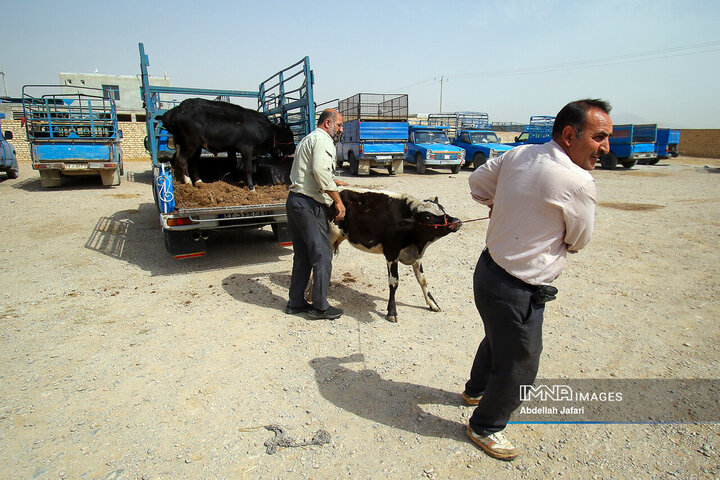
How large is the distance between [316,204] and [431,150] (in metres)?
14.6

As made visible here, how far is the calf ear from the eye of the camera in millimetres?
4007

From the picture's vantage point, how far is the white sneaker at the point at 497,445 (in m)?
2.34

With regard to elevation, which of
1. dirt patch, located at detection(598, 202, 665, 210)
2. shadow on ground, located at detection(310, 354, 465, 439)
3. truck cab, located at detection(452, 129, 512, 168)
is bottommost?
shadow on ground, located at detection(310, 354, 465, 439)

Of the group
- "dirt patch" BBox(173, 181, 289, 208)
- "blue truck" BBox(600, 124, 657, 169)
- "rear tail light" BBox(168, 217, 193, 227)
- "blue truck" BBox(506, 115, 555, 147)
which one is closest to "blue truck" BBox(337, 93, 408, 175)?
"blue truck" BBox(506, 115, 555, 147)


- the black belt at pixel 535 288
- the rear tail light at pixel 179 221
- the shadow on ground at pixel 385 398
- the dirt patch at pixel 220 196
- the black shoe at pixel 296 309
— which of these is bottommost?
the shadow on ground at pixel 385 398

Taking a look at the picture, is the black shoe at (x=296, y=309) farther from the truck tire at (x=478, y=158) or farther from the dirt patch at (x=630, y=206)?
the truck tire at (x=478, y=158)

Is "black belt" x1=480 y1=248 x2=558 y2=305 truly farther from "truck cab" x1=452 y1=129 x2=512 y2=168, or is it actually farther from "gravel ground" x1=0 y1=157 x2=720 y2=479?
"truck cab" x1=452 y1=129 x2=512 y2=168

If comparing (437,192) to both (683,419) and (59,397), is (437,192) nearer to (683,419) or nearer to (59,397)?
(683,419)

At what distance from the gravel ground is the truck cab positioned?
13.3 metres

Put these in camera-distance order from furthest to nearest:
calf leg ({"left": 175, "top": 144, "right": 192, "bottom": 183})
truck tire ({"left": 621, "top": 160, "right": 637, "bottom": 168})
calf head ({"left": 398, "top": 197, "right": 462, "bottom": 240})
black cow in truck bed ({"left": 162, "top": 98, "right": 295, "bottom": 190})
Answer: truck tire ({"left": 621, "top": 160, "right": 637, "bottom": 168}) → calf leg ({"left": 175, "top": 144, "right": 192, "bottom": 183}) → black cow in truck bed ({"left": 162, "top": 98, "right": 295, "bottom": 190}) → calf head ({"left": 398, "top": 197, "right": 462, "bottom": 240})

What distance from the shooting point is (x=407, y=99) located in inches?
745

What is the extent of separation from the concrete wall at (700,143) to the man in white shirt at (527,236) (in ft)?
114

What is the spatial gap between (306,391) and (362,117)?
16793 millimetres

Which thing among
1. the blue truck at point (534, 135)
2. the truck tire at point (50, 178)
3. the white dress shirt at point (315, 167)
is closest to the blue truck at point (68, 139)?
the truck tire at point (50, 178)
